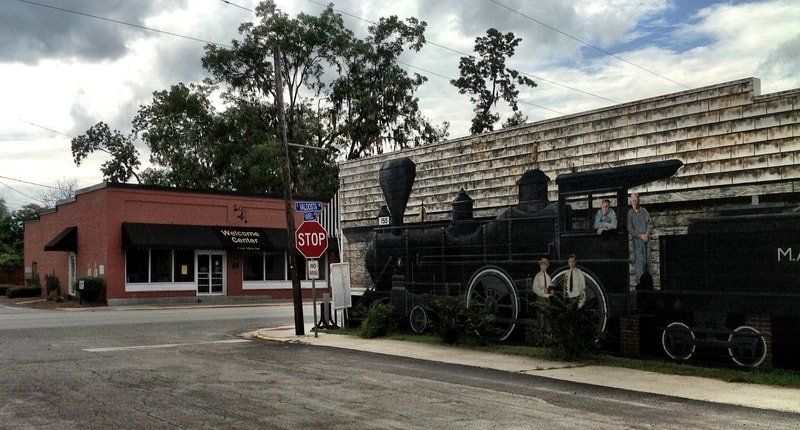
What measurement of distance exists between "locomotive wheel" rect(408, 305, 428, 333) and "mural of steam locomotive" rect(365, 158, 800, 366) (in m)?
0.03

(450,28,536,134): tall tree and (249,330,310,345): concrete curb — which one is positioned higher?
(450,28,536,134): tall tree

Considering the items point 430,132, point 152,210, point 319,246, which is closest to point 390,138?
point 430,132

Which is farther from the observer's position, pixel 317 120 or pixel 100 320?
pixel 317 120

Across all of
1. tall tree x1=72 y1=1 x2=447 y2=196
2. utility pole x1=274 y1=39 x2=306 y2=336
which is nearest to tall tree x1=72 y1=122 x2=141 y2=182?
tall tree x1=72 y1=1 x2=447 y2=196

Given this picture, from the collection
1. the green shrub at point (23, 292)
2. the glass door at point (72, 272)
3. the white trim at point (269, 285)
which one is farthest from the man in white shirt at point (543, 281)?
the green shrub at point (23, 292)

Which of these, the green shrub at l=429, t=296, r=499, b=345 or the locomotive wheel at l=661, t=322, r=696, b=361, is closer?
the locomotive wheel at l=661, t=322, r=696, b=361

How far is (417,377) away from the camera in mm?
11703

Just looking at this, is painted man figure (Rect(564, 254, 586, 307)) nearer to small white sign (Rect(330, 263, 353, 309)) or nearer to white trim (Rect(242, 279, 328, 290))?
small white sign (Rect(330, 263, 353, 309))

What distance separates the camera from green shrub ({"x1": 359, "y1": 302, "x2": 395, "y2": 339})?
18.0 meters

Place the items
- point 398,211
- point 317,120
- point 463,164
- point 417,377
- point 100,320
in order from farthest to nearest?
point 317,120 → point 100,320 → point 398,211 → point 463,164 → point 417,377

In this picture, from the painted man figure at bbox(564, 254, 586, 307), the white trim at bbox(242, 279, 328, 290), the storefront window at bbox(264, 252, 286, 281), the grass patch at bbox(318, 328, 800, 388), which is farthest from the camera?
the storefront window at bbox(264, 252, 286, 281)

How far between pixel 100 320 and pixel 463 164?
1421 cm

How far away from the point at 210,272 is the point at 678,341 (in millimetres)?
29436

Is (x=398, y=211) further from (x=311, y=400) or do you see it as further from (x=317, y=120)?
(x=317, y=120)
